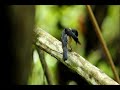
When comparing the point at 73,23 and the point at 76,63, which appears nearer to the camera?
the point at 76,63

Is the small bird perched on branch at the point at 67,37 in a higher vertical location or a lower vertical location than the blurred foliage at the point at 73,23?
lower

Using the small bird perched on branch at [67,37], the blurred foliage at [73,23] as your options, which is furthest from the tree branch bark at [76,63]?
the blurred foliage at [73,23]

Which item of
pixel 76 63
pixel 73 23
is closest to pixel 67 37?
pixel 76 63

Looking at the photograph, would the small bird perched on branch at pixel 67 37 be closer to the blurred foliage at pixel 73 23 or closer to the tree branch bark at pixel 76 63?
the tree branch bark at pixel 76 63

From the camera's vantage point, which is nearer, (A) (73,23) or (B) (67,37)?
(B) (67,37)

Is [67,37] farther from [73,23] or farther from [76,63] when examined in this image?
[73,23]

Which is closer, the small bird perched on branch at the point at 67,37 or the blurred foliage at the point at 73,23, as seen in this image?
the small bird perched on branch at the point at 67,37

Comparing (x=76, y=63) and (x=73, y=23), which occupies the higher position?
(x=73, y=23)

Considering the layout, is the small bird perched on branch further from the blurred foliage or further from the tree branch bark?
the blurred foliage
